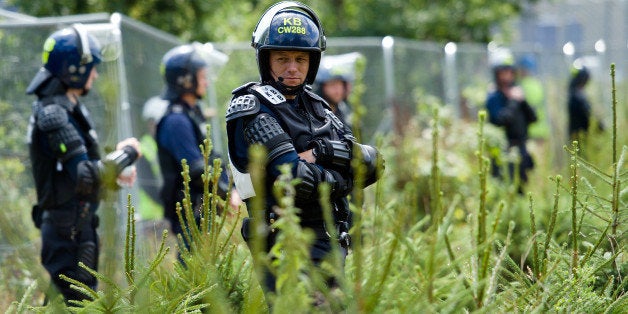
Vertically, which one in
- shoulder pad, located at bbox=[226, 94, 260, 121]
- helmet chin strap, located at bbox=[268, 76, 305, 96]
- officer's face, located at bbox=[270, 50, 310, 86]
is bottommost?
shoulder pad, located at bbox=[226, 94, 260, 121]

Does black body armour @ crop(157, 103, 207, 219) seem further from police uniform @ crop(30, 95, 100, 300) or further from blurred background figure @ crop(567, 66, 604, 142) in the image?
blurred background figure @ crop(567, 66, 604, 142)

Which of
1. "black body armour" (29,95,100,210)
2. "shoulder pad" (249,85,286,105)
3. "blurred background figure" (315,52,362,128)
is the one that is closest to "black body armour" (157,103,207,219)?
"black body armour" (29,95,100,210)

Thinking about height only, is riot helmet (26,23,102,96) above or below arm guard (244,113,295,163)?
above

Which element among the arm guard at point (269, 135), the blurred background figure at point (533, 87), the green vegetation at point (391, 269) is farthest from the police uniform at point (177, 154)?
the blurred background figure at point (533, 87)

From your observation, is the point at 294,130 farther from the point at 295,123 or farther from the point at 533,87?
the point at 533,87

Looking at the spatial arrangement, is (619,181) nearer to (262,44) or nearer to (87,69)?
(262,44)

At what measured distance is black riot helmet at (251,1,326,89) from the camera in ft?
12.9

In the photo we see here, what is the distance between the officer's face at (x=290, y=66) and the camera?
399 cm

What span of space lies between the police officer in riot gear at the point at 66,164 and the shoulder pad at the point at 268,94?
1734 mm

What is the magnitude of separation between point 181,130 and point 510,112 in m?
6.00

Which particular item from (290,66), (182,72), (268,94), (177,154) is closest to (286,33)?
(290,66)

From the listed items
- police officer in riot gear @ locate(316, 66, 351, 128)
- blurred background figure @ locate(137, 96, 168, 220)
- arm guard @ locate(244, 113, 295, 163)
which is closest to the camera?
arm guard @ locate(244, 113, 295, 163)

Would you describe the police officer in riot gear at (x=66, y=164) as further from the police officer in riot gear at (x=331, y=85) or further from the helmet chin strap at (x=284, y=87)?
the police officer in riot gear at (x=331, y=85)

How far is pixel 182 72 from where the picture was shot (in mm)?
6629
